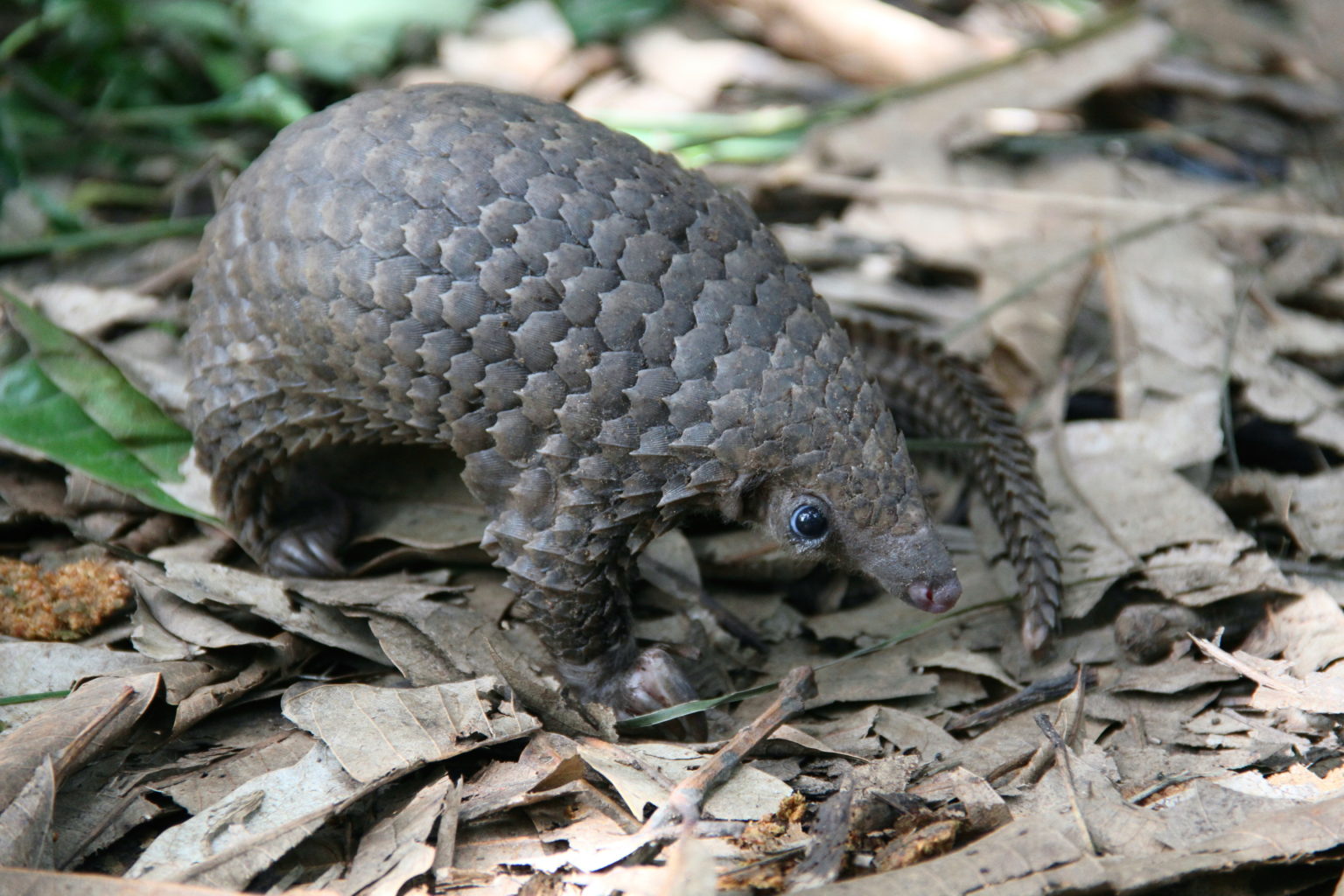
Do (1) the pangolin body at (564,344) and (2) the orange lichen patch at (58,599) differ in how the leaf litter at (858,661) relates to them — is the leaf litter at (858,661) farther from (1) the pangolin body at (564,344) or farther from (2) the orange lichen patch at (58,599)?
(1) the pangolin body at (564,344)

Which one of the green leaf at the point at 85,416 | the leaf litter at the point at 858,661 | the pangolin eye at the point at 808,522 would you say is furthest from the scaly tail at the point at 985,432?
the green leaf at the point at 85,416

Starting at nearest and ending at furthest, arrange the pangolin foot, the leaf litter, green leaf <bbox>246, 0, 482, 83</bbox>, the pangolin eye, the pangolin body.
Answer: the leaf litter → the pangolin body → the pangolin eye → the pangolin foot → green leaf <bbox>246, 0, 482, 83</bbox>

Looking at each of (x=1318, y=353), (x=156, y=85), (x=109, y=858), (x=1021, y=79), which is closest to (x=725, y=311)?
(x=109, y=858)

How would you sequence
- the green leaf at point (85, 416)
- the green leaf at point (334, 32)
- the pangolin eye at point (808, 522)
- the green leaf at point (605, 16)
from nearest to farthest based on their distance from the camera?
1. the pangolin eye at point (808, 522)
2. the green leaf at point (85, 416)
3. the green leaf at point (334, 32)
4. the green leaf at point (605, 16)

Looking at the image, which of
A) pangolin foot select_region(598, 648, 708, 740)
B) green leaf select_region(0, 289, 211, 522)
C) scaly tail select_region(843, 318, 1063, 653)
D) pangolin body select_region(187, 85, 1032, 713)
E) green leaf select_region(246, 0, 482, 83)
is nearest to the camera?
pangolin body select_region(187, 85, 1032, 713)

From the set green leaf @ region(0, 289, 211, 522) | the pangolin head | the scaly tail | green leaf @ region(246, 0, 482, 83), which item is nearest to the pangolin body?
the pangolin head

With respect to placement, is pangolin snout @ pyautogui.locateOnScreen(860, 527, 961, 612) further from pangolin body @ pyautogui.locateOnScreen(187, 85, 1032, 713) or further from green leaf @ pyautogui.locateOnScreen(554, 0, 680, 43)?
green leaf @ pyautogui.locateOnScreen(554, 0, 680, 43)

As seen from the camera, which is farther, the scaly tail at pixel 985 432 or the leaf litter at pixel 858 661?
the scaly tail at pixel 985 432

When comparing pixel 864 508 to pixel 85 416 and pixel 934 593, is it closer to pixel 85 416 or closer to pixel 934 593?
pixel 934 593
